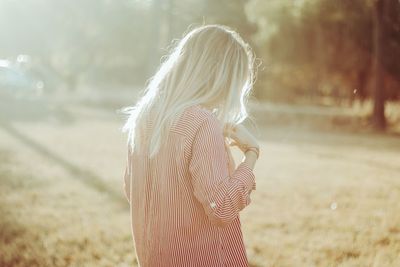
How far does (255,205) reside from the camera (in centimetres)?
602

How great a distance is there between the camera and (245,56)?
2.03 metres

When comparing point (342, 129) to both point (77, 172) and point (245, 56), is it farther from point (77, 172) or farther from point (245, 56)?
point (245, 56)

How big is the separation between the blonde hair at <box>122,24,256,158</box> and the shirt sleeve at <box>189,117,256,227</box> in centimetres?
13

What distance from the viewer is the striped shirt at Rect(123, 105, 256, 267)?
187 centimetres

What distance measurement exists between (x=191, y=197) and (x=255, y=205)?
4.11 m

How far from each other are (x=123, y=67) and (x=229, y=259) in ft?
150

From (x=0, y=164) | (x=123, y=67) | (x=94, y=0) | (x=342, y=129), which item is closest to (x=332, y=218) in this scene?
(x=0, y=164)

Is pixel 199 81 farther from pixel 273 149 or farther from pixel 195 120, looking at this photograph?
pixel 273 149

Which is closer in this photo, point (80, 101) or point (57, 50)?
point (80, 101)

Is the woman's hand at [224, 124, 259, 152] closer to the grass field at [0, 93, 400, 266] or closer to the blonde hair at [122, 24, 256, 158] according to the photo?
the blonde hair at [122, 24, 256, 158]

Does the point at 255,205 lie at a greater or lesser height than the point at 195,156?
lesser

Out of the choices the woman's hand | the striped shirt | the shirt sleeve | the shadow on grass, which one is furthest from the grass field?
the shirt sleeve

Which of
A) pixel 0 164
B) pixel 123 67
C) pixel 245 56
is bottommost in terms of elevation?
pixel 123 67

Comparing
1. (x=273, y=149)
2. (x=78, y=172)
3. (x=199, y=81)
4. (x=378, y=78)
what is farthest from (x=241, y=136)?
(x=378, y=78)
